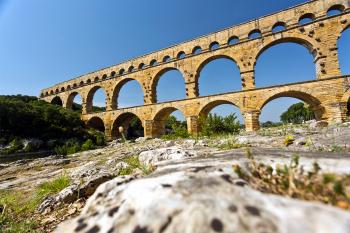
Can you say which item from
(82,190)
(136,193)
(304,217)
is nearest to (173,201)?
(136,193)

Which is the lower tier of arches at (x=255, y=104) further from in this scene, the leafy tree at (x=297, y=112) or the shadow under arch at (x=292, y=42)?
the leafy tree at (x=297, y=112)

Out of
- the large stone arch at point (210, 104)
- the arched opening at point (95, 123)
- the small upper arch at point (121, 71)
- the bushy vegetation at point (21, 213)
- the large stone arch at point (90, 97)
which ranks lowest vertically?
the bushy vegetation at point (21, 213)

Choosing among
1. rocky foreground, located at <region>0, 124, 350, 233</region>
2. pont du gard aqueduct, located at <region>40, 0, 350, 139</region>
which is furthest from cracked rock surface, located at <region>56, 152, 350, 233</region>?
pont du gard aqueduct, located at <region>40, 0, 350, 139</region>

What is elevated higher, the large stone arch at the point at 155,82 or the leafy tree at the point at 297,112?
the large stone arch at the point at 155,82

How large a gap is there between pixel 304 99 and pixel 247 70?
16.2ft

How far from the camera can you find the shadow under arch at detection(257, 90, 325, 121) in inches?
654

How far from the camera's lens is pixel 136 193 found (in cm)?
125

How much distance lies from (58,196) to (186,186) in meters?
2.98

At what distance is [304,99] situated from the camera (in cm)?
1795

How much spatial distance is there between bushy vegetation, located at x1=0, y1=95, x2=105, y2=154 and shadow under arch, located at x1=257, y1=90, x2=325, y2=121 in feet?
52.0

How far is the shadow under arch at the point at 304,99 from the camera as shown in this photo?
16609 mm

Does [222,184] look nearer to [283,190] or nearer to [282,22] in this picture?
[283,190]

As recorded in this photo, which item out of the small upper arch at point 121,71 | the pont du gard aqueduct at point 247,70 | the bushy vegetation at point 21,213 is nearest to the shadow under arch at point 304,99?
the pont du gard aqueduct at point 247,70

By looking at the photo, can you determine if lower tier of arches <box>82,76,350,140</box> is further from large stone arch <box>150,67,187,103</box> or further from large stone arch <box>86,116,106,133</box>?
large stone arch <box>86,116,106,133</box>
